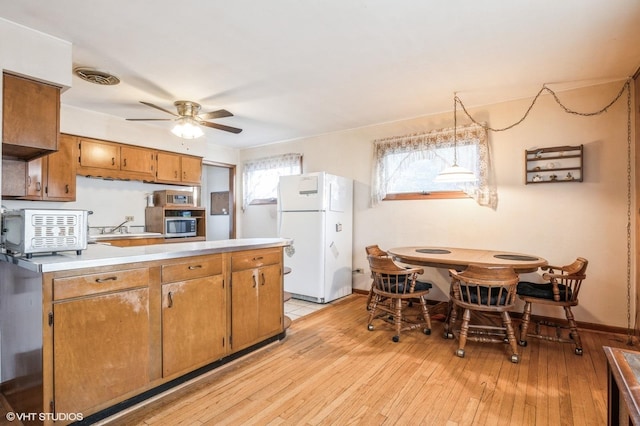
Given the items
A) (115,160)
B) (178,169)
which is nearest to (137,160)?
(115,160)

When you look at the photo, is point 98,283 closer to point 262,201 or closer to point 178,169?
point 178,169

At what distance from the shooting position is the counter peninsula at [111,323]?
1.57 meters

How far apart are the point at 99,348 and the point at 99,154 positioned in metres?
3.23

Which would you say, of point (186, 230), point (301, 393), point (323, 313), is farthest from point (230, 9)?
point (186, 230)

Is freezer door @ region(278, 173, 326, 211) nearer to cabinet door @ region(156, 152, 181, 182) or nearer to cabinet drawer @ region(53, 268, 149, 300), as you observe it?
cabinet door @ region(156, 152, 181, 182)

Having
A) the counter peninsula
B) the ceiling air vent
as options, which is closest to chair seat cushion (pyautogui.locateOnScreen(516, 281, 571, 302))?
the counter peninsula

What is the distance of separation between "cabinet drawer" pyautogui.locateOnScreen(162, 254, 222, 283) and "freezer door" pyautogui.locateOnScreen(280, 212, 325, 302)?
1935 mm

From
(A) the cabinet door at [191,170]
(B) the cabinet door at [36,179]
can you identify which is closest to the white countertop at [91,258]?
(B) the cabinet door at [36,179]

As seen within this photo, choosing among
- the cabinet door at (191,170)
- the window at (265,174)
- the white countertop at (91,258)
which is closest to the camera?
the white countertop at (91,258)

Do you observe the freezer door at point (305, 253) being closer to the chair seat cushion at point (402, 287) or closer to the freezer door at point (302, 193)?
the freezer door at point (302, 193)

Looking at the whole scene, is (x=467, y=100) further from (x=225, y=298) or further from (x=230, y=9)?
(x=225, y=298)

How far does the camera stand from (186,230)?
4.82 m

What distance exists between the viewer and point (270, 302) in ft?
8.89

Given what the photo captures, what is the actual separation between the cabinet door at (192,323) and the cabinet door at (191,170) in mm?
3193
